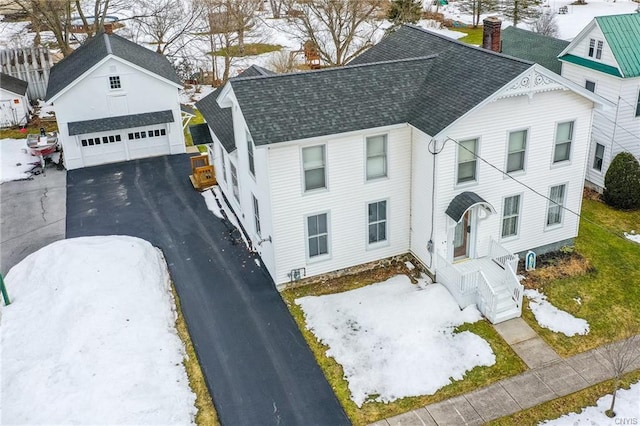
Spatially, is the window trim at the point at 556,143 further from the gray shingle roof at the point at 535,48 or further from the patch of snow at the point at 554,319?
the gray shingle roof at the point at 535,48

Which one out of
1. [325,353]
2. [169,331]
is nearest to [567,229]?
[325,353]

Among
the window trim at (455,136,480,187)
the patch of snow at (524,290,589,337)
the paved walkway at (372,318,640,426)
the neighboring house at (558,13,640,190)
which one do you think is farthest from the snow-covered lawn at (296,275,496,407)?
the neighboring house at (558,13,640,190)

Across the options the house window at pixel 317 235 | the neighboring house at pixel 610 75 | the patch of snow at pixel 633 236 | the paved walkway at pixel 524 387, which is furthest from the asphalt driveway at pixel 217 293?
the neighboring house at pixel 610 75

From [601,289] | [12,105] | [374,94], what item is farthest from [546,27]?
[12,105]

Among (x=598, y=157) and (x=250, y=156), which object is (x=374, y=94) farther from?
(x=598, y=157)

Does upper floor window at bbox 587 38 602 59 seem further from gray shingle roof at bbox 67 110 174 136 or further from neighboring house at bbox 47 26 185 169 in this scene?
gray shingle roof at bbox 67 110 174 136

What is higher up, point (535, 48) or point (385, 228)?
point (535, 48)
